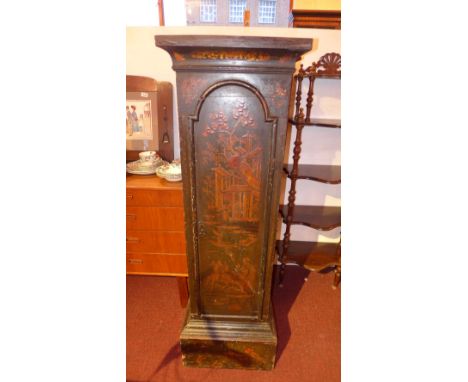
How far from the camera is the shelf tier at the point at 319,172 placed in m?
1.81

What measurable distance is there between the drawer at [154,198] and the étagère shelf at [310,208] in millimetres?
760

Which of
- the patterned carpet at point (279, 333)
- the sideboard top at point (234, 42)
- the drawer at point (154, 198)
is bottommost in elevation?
the patterned carpet at point (279, 333)

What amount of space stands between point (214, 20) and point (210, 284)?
390 centimetres

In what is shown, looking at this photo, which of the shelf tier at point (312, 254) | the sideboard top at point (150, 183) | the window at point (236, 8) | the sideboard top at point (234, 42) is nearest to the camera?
the sideboard top at point (234, 42)

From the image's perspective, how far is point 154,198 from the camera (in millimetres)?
1674

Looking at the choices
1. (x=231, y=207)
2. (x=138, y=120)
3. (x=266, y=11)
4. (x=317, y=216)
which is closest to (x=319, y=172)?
(x=317, y=216)

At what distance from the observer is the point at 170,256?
1.81 m

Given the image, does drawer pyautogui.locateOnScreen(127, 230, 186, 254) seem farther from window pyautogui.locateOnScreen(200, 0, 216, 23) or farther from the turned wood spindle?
window pyautogui.locateOnScreen(200, 0, 216, 23)

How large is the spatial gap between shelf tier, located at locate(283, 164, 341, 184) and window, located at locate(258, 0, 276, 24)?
2.62m

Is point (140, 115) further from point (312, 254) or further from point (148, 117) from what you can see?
point (312, 254)

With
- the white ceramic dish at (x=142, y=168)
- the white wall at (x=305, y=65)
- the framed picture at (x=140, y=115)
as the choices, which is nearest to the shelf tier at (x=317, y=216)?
the white wall at (x=305, y=65)

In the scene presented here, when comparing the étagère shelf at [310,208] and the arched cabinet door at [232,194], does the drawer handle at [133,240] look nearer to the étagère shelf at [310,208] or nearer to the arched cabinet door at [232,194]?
the arched cabinet door at [232,194]

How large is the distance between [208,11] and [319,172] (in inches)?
141

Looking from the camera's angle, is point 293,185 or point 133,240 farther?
point 293,185
